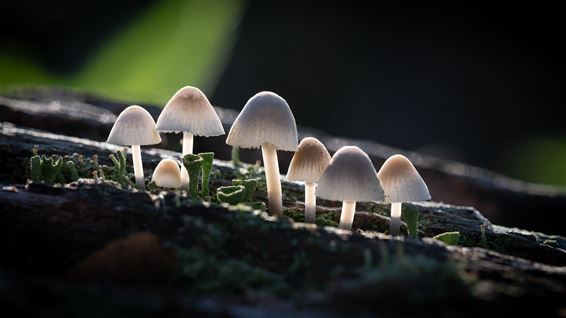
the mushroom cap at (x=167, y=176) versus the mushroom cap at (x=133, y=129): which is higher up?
the mushroom cap at (x=133, y=129)

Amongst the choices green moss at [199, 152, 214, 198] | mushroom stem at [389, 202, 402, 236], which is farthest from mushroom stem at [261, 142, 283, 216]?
mushroom stem at [389, 202, 402, 236]

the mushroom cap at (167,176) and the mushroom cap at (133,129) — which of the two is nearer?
the mushroom cap at (133,129)

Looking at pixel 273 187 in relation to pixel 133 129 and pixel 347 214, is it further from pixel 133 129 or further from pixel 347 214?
pixel 133 129

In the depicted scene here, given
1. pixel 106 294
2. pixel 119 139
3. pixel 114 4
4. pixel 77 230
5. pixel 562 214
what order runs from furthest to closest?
pixel 114 4, pixel 562 214, pixel 119 139, pixel 77 230, pixel 106 294

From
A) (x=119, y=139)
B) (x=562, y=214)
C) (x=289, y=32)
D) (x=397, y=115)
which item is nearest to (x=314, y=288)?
(x=119, y=139)

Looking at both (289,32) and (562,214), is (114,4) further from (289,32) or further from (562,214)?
(562,214)

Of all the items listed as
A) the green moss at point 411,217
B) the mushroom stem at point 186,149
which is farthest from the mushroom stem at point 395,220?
the mushroom stem at point 186,149

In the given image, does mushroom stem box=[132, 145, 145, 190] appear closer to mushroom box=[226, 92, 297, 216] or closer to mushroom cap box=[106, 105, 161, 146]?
mushroom cap box=[106, 105, 161, 146]

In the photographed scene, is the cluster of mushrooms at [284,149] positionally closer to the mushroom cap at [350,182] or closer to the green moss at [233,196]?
the mushroom cap at [350,182]
